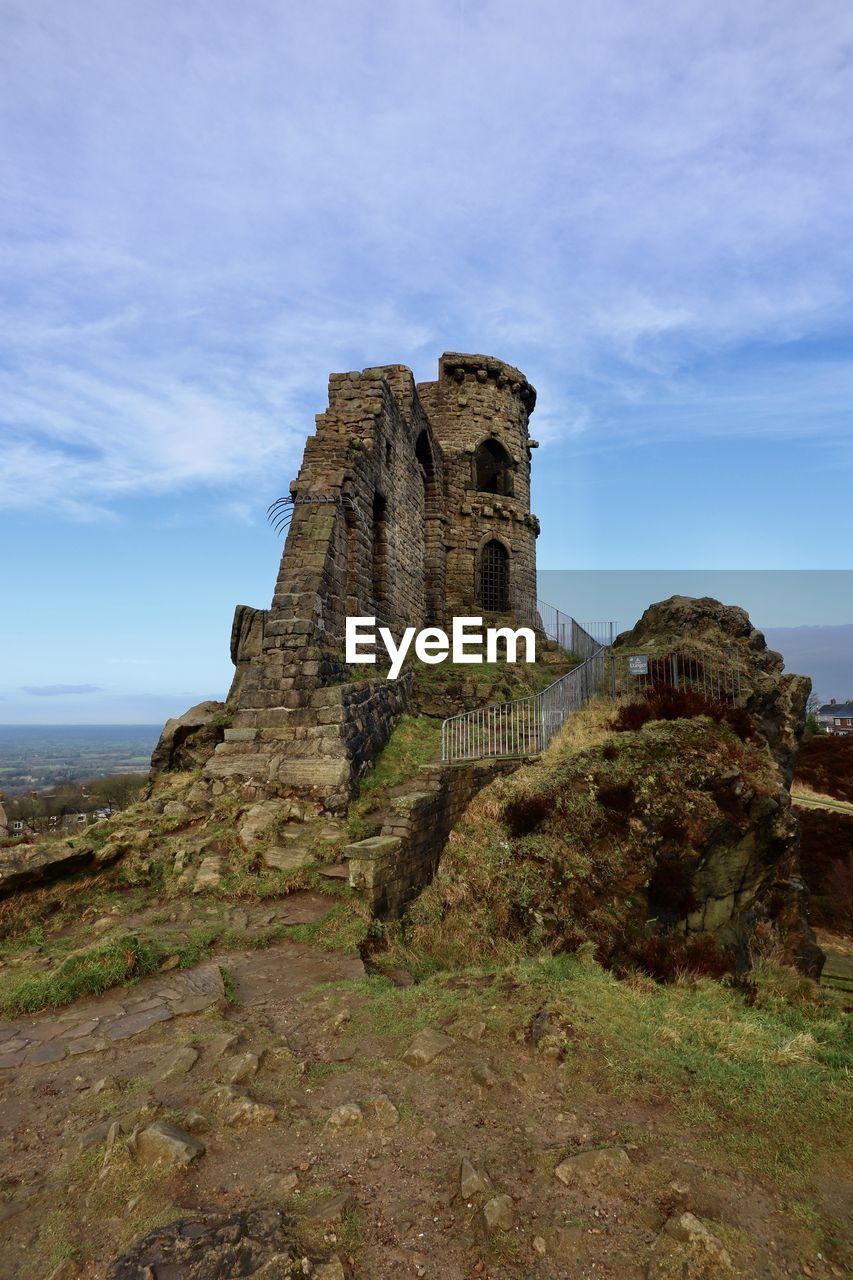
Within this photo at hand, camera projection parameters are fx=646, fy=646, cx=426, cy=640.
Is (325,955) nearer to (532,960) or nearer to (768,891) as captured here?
(532,960)

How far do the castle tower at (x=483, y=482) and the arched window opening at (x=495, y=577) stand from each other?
0.04m

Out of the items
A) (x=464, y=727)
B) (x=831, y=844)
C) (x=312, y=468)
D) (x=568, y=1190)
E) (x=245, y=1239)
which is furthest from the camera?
(x=831, y=844)

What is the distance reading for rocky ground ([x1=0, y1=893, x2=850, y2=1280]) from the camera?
10.5 ft

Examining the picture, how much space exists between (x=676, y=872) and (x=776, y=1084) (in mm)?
5311

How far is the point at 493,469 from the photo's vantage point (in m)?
26.2

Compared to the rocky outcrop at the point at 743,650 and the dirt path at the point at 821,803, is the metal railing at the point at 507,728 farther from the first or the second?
the dirt path at the point at 821,803

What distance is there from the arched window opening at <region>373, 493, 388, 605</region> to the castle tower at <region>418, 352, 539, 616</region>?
7.55 meters

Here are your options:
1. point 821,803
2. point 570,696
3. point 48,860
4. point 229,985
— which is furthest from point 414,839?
point 821,803

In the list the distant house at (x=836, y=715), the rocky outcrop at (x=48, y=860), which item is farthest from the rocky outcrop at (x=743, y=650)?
the distant house at (x=836, y=715)

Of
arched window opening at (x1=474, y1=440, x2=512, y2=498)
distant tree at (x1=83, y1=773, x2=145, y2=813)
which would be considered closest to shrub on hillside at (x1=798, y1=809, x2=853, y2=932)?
arched window opening at (x1=474, y1=440, x2=512, y2=498)

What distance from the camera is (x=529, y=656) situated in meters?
21.8

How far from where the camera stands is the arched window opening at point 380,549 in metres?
15.8

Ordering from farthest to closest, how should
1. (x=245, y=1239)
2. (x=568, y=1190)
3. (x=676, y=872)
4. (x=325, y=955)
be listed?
(x=676, y=872) → (x=325, y=955) → (x=568, y=1190) → (x=245, y=1239)

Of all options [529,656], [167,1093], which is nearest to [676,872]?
[167,1093]
